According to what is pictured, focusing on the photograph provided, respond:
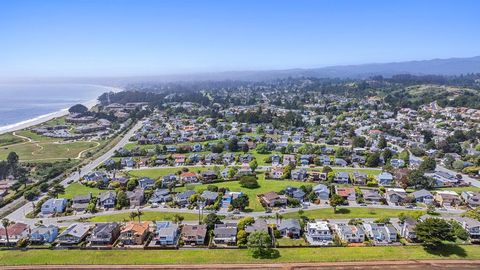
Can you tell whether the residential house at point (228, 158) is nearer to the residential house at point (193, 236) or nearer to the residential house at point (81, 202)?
the residential house at point (81, 202)

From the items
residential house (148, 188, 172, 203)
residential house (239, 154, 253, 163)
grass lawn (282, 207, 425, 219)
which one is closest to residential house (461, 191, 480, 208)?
grass lawn (282, 207, 425, 219)

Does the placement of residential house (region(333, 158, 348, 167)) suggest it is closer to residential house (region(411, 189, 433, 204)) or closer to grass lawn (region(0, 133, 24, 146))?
residential house (region(411, 189, 433, 204))

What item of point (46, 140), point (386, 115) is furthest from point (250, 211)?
point (386, 115)

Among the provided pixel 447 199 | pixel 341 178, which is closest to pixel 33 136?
pixel 341 178

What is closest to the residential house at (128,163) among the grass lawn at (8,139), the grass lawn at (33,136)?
the grass lawn at (33,136)

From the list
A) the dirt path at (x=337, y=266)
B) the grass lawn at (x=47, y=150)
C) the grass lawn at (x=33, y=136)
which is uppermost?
the grass lawn at (x=33, y=136)

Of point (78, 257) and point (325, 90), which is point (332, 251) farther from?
point (325, 90)

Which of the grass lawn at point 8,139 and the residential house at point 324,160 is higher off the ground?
the grass lawn at point 8,139
